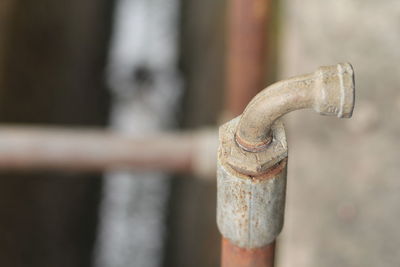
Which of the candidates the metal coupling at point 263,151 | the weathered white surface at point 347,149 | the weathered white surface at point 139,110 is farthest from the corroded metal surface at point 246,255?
the weathered white surface at point 139,110

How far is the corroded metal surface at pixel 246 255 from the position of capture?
80 cm

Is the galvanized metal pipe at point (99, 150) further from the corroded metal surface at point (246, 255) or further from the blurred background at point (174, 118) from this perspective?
the corroded metal surface at point (246, 255)

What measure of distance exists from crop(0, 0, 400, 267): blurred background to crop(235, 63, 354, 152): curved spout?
2.91 feet

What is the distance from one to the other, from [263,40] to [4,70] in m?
1.43

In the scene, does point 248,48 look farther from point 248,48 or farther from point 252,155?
point 252,155

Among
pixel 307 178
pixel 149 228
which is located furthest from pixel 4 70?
pixel 149 228

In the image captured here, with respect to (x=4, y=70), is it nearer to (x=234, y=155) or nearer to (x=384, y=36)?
(x=384, y=36)

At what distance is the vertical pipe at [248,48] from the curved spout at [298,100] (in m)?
1.21

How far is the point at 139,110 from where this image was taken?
194 inches

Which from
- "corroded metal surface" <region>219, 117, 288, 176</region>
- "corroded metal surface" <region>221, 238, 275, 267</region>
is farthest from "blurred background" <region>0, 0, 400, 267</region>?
"corroded metal surface" <region>219, 117, 288, 176</region>

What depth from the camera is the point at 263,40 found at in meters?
1.96

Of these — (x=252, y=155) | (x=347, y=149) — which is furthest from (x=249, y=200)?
(x=347, y=149)

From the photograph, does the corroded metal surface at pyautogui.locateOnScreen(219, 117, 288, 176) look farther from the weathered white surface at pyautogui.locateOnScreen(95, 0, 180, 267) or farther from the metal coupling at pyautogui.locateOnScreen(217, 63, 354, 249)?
the weathered white surface at pyautogui.locateOnScreen(95, 0, 180, 267)

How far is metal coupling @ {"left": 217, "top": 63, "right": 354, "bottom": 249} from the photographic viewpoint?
65 centimetres
